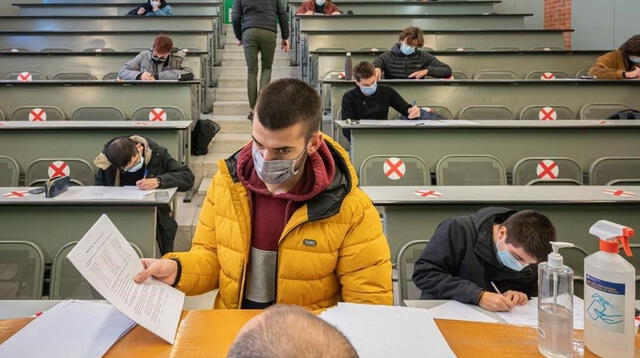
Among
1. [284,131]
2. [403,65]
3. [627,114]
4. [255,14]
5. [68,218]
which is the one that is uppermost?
[255,14]

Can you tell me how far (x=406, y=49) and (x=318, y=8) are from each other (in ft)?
10.2

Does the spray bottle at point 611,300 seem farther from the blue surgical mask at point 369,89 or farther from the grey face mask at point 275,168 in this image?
the blue surgical mask at point 369,89

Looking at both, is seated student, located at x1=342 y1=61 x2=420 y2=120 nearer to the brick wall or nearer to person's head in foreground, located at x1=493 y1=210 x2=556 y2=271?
person's head in foreground, located at x1=493 y1=210 x2=556 y2=271

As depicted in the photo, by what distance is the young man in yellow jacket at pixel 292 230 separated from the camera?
48.8 inches

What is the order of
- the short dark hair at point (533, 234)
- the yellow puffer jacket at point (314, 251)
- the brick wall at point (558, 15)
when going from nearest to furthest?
the yellow puffer jacket at point (314, 251)
the short dark hair at point (533, 234)
the brick wall at point (558, 15)

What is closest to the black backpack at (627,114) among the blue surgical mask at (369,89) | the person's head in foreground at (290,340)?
the blue surgical mask at (369,89)

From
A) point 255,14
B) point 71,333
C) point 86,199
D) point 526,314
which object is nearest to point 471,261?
point 526,314

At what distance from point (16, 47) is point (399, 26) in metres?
5.25

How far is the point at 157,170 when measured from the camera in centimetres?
317

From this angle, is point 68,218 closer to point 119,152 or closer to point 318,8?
point 119,152

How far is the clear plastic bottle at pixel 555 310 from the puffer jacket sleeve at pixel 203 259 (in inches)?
32.8

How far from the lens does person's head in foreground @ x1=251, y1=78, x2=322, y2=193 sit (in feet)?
3.86

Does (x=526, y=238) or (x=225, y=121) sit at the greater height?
(x=225, y=121)

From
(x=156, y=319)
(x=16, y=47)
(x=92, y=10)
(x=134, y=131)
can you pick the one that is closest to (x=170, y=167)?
(x=134, y=131)
